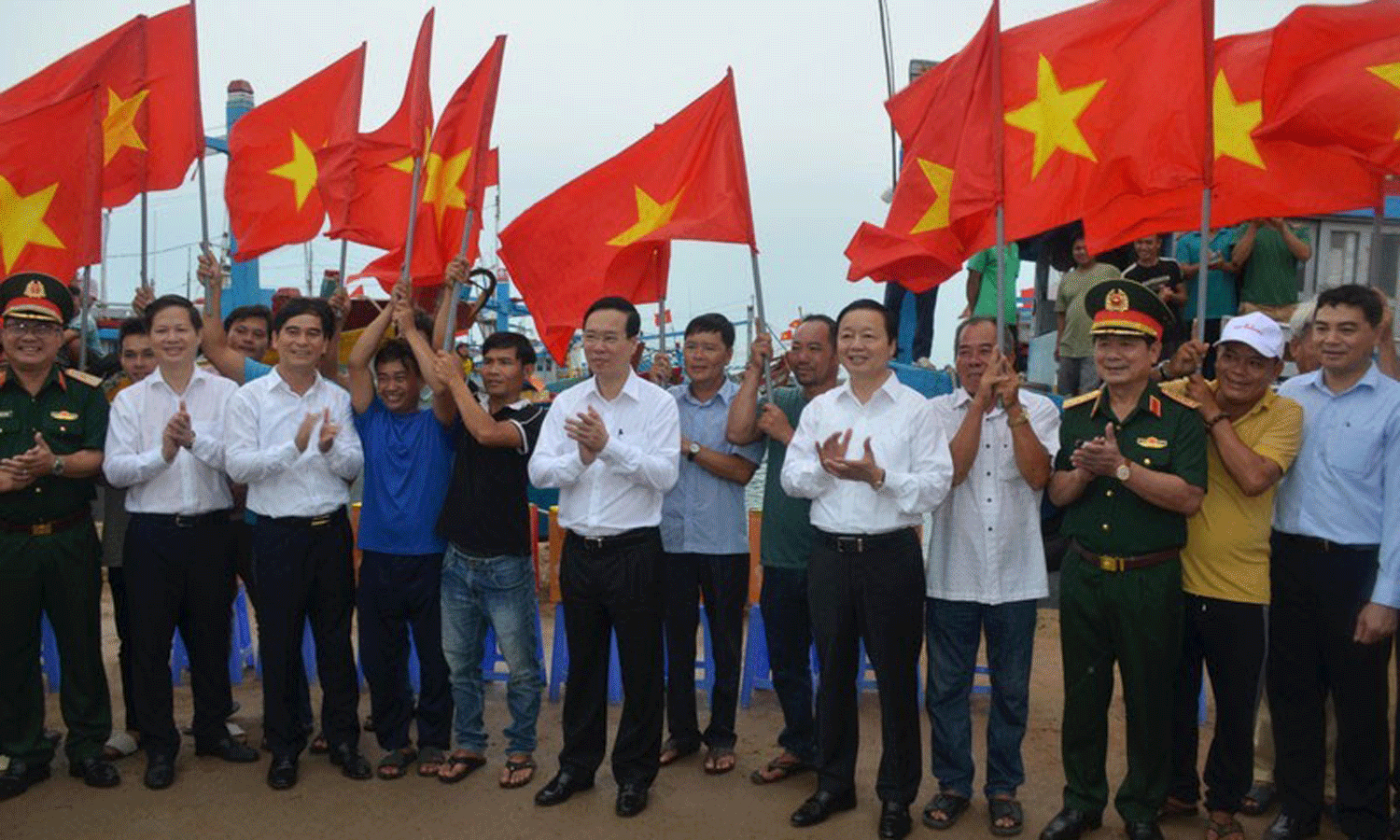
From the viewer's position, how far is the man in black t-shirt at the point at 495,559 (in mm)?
4969

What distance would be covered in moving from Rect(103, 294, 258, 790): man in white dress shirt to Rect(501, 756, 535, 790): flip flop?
148 cm

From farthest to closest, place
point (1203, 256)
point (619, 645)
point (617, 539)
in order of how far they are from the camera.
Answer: point (619, 645)
point (617, 539)
point (1203, 256)

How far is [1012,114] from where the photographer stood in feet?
15.9

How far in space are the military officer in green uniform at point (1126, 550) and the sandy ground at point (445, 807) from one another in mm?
329

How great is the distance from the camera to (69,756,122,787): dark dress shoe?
496cm

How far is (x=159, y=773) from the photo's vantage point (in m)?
5.00

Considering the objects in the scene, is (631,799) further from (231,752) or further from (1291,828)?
(1291,828)

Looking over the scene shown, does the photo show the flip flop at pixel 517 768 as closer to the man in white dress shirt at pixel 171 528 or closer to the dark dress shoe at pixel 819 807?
the dark dress shoe at pixel 819 807

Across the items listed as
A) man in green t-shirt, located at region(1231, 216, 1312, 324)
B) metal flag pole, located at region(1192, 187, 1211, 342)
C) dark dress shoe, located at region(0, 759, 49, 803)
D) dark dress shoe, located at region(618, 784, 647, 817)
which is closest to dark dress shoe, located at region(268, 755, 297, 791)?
dark dress shoe, located at region(0, 759, 49, 803)

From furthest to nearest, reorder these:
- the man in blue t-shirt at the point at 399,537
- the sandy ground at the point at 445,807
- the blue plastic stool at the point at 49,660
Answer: the blue plastic stool at the point at 49,660 → the man in blue t-shirt at the point at 399,537 → the sandy ground at the point at 445,807

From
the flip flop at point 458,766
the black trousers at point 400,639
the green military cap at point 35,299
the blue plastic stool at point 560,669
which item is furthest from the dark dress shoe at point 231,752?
the green military cap at point 35,299

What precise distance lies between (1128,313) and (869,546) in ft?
4.46

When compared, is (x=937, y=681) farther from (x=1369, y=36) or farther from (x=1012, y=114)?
(x=1369, y=36)

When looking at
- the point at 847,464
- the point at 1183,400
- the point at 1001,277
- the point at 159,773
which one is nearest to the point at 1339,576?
the point at 1183,400
